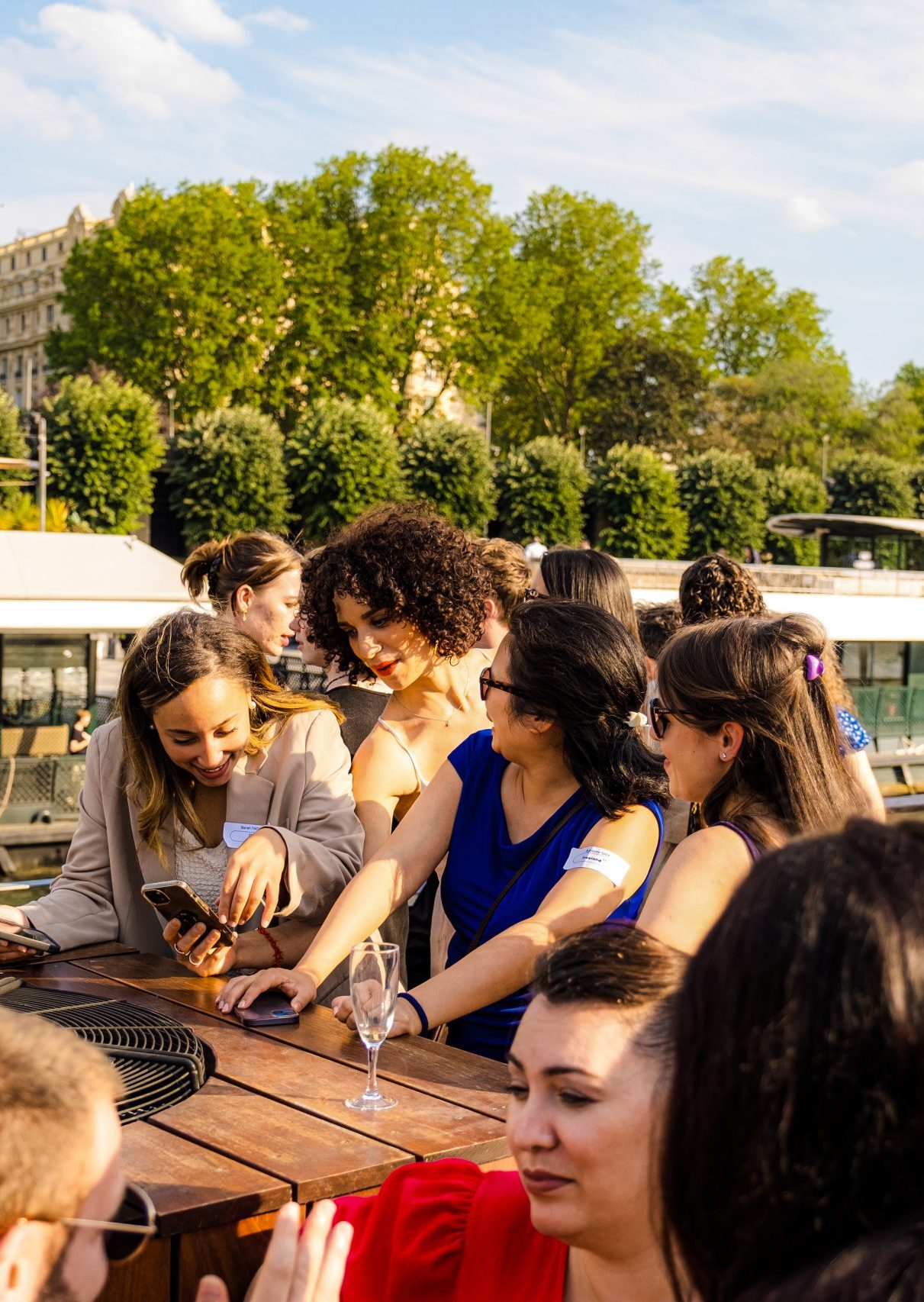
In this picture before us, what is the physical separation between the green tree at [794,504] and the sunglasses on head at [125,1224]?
42578 mm

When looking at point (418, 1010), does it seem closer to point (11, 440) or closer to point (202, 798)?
point (202, 798)

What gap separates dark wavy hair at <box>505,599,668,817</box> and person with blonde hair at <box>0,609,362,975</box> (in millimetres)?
655

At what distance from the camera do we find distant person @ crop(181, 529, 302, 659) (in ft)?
16.4

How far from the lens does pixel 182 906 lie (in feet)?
9.62

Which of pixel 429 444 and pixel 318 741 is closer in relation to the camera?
pixel 318 741

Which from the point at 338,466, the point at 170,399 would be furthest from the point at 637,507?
the point at 170,399

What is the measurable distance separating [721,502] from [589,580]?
38729mm

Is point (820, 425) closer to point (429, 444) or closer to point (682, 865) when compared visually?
point (429, 444)

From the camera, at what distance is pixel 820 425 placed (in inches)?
2416

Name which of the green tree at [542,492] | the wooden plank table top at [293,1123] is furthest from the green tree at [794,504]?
the wooden plank table top at [293,1123]

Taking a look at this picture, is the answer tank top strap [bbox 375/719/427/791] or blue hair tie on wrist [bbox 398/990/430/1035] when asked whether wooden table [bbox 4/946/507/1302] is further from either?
Result: tank top strap [bbox 375/719/427/791]

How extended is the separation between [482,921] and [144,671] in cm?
96

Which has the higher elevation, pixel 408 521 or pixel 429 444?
pixel 429 444

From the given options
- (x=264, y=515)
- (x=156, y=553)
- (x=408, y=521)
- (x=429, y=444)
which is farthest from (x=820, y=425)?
(x=408, y=521)
